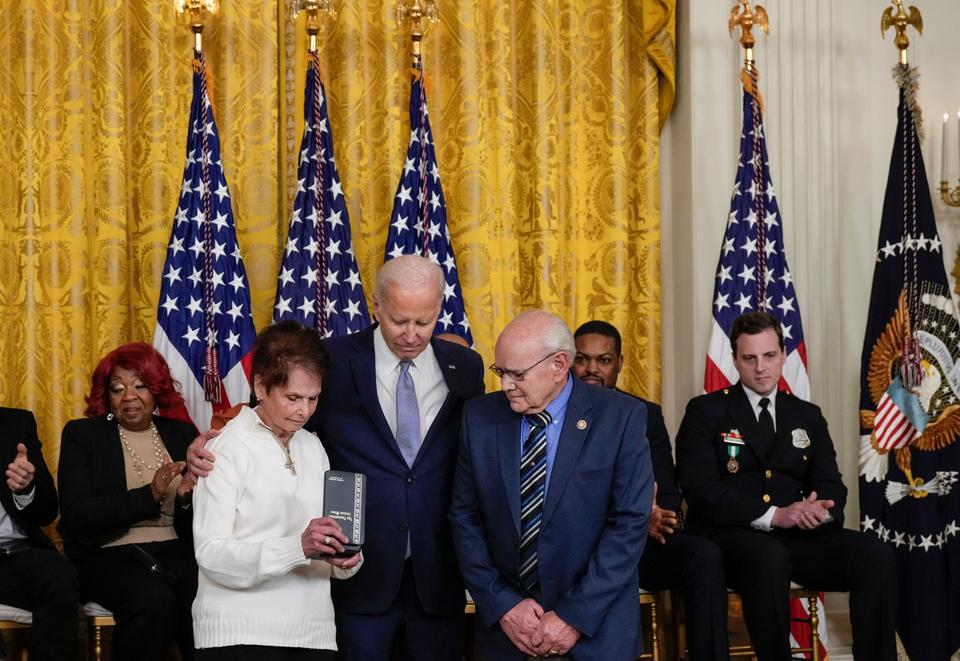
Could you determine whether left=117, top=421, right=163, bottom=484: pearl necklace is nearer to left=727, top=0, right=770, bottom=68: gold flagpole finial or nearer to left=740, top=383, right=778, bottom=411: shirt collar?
left=740, top=383, right=778, bottom=411: shirt collar

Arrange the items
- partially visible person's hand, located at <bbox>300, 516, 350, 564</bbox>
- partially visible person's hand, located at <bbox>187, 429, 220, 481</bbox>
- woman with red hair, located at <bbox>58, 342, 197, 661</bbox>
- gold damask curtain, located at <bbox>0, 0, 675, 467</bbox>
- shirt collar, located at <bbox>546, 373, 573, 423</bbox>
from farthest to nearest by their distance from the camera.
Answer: gold damask curtain, located at <bbox>0, 0, 675, 467</bbox>, woman with red hair, located at <bbox>58, 342, 197, 661</bbox>, shirt collar, located at <bbox>546, 373, 573, 423</bbox>, partially visible person's hand, located at <bbox>187, 429, 220, 481</bbox>, partially visible person's hand, located at <bbox>300, 516, 350, 564</bbox>

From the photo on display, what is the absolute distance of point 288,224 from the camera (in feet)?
21.4

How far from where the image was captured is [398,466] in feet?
12.9

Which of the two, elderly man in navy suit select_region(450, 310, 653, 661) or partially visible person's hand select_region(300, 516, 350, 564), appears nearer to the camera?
partially visible person's hand select_region(300, 516, 350, 564)

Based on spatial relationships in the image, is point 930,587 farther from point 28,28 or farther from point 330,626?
point 28,28

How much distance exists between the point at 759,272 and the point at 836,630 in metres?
2.01

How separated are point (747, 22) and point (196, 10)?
2866mm

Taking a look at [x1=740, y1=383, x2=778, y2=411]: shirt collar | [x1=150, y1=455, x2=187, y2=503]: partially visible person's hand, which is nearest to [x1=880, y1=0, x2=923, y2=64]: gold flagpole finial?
[x1=740, y1=383, x2=778, y2=411]: shirt collar

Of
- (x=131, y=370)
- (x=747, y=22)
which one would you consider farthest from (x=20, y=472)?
(x=747, y=22)

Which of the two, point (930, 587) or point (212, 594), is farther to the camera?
point (930, 587)

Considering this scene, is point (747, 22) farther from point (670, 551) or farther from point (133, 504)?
point (133, 504)

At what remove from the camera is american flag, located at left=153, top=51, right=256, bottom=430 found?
5875 mm

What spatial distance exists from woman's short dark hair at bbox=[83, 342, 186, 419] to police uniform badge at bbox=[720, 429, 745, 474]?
257 cm

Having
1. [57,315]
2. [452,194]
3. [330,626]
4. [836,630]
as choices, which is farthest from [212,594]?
[836,630]
